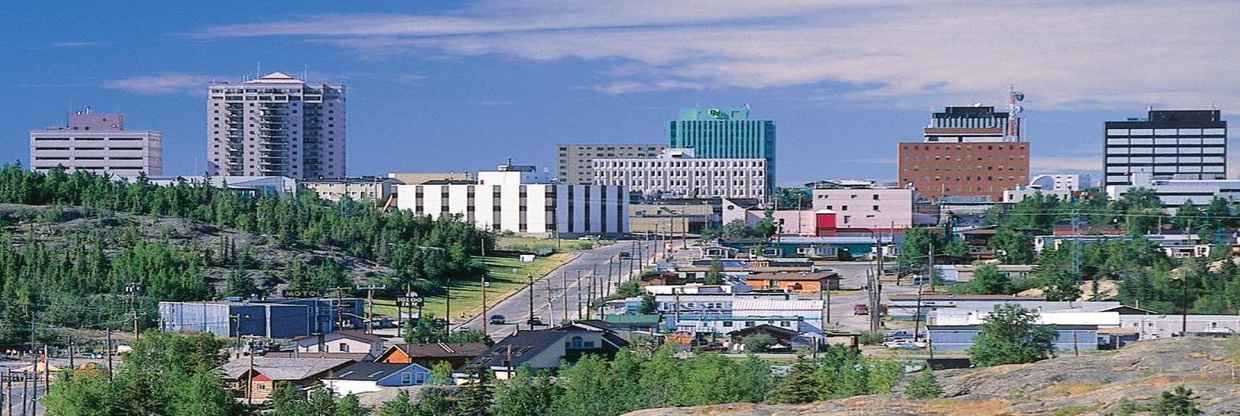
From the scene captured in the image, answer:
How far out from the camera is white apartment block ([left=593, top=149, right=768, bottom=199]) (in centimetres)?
15000

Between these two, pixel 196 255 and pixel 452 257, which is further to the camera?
pixel 452 257

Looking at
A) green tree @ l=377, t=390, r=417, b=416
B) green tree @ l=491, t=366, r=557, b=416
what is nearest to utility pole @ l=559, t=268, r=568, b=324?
green tree @ l=491, t=366, r=557, b=416

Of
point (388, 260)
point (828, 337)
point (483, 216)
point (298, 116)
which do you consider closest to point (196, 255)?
point (388, 260)

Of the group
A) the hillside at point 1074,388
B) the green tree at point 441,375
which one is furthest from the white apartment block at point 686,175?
the hillside at point 1074,388

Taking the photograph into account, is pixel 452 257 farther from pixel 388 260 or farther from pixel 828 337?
pixel 828 337

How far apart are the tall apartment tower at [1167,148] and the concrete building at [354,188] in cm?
4897

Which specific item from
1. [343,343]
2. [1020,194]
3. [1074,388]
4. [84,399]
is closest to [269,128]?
[1020,194]

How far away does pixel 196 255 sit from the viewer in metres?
67.3

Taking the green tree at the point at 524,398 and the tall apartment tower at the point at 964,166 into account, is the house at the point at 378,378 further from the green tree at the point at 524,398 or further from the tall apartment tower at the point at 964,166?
the tall apartment tower at the point at 964,166

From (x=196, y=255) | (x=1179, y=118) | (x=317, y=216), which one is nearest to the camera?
(x=196, y=255)

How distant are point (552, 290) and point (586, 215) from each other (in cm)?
3501

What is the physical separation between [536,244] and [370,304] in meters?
33.6

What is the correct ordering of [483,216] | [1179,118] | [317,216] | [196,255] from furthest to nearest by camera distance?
[1179,118] < [483,216] < [317,216] < [196,255]

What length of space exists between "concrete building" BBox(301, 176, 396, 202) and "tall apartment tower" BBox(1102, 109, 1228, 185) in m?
49.0
